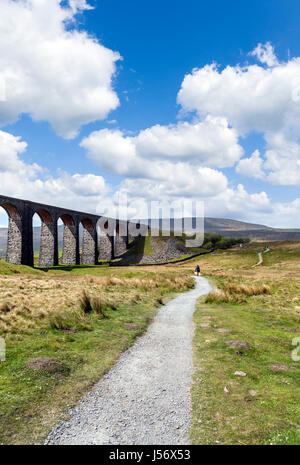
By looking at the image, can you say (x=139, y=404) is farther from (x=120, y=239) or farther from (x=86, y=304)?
(x=120, y=239)

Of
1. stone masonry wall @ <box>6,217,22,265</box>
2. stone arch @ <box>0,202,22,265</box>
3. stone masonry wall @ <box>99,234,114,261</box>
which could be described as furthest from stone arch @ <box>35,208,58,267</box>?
stone masonry wall @ <box>99,234,114,261</box>

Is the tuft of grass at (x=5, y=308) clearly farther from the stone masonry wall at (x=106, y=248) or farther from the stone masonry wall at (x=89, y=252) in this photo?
the stone masonry wall at (x=106, y=248)

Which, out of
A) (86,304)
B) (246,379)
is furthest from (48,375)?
(86,304)

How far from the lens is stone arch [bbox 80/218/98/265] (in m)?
67.8

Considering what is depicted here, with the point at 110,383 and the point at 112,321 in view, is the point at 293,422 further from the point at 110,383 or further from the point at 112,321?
the point at 112,321

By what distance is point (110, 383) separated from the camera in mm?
7164

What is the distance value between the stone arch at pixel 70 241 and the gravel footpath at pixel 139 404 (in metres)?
54.4

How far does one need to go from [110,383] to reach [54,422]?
6.56 feet

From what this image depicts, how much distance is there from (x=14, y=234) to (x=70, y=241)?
1597 centimetres

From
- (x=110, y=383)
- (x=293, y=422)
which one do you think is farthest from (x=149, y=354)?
(x=293, y=422)

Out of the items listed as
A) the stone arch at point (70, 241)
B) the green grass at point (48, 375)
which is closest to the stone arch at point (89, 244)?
the stone arch at point (70, 241)

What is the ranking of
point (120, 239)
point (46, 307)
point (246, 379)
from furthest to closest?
1. point (120, 239)
2. point (46, 307)
3. point (246, 379)

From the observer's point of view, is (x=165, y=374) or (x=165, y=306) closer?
(x=165, y=374)

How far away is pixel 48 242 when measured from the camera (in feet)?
181
